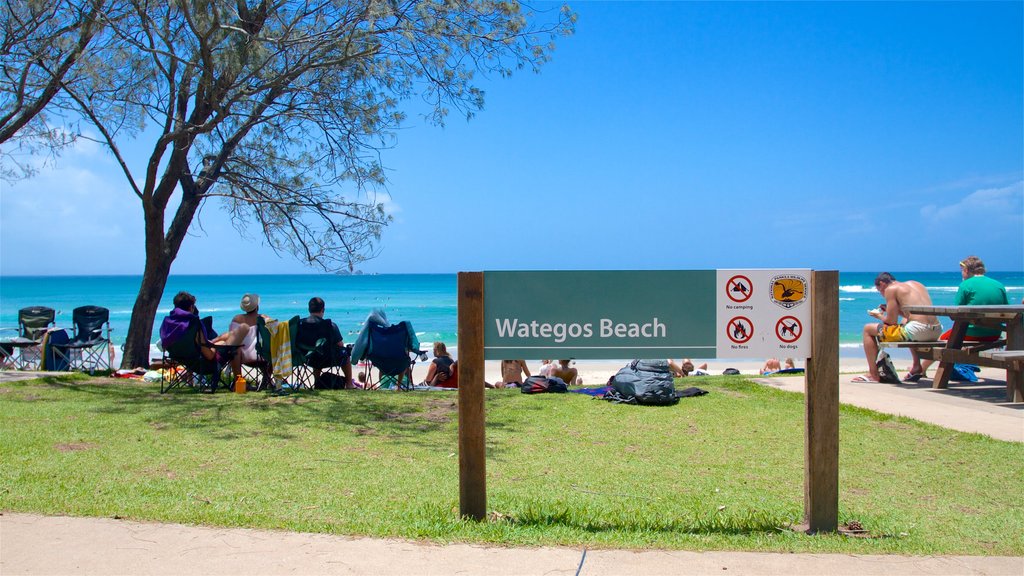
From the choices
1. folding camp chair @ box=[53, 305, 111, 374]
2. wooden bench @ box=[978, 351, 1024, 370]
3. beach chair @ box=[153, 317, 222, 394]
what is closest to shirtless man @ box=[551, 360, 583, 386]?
beach chair @ box=[153, 317, 222, 394]

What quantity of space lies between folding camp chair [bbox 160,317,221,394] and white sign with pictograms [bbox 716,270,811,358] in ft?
23.7

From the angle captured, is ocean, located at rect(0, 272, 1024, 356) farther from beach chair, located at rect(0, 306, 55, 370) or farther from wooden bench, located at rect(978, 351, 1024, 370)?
wooden bench, located at rect(978, 351, 1024, 370)

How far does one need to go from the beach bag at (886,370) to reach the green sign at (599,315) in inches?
270

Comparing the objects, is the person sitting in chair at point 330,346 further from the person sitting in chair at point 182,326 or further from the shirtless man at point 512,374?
the shirtless man at point 512,374

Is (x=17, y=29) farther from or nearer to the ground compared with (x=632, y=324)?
farther from the ground

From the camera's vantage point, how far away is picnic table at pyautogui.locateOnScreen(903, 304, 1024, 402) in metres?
7.84

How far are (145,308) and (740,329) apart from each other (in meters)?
10.2

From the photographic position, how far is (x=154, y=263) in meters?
11.6

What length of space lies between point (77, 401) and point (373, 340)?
3515 millimetres

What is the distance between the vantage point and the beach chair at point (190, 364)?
9203 mm

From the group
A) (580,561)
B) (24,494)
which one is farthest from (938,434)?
(24,494)

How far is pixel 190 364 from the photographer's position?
9.48 m

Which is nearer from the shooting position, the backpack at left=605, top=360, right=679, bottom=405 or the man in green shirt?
the backpack at left=605, top=360, right=679, bottom=405

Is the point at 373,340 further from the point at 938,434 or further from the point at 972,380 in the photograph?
the point at 972,380
